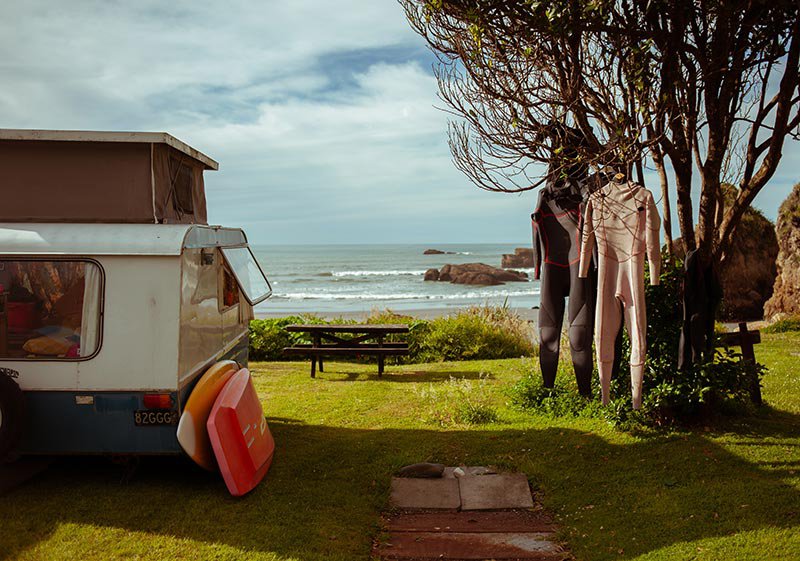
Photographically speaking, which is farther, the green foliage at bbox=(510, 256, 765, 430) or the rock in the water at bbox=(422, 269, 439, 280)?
the rock in the water at bbox=(422, 269, 439, 280)

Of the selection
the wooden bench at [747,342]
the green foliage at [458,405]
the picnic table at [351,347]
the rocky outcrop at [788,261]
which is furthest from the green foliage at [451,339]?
the rocky outcrop at [788,261]

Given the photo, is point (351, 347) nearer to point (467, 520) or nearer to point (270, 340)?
point (270, 340)

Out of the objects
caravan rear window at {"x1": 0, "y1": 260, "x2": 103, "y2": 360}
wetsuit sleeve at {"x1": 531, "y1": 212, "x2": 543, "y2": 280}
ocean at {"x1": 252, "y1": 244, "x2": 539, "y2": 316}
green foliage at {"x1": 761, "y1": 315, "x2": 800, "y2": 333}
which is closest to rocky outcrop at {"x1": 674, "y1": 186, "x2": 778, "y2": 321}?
green foliage at {"x1": 761, "y1": 315, "x2": 800, "y2": 333}

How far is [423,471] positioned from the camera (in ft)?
22.4

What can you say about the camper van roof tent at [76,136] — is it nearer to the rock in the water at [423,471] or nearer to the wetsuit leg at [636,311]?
the rock in the water at [423,471]

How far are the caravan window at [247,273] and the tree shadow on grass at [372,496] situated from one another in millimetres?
1792

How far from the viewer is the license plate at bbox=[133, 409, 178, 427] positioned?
18.9ft

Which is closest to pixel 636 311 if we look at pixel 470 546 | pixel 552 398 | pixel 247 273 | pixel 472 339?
pixel 552 398

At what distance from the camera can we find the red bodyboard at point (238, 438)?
5.88 m

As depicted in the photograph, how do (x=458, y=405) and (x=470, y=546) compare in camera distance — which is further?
(x=458, y=405)

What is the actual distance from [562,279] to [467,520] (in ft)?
9.97

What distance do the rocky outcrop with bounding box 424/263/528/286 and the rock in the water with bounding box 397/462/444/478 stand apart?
4380 cm

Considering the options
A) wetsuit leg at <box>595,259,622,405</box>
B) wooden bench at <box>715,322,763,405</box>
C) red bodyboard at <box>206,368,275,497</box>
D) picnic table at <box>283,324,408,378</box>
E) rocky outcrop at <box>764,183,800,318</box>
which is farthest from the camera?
rocky outcrop at <box>764,183,800,318</box>

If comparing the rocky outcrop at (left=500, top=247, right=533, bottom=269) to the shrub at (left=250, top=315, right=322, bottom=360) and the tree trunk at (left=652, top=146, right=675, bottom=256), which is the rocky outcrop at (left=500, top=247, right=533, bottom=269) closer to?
the shrub at (left=250, top=315, right=322, bottom=360)
